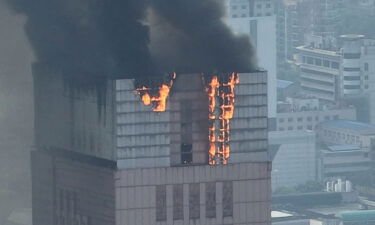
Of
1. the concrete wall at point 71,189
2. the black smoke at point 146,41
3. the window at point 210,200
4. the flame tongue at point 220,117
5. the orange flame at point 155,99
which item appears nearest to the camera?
the orange flame at point 155,99

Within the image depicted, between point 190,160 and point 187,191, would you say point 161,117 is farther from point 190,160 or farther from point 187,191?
point 187,191

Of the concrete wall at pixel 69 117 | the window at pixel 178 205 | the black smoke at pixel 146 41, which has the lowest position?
the window at pixel 178 205

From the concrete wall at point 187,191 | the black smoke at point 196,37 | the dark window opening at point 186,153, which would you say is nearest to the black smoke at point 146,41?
the black smoke at point 196,37

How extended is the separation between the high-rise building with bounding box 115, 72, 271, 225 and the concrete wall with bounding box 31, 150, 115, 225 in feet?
5.58

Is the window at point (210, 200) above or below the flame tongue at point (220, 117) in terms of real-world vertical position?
below

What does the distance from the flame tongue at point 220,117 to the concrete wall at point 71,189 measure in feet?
18.2

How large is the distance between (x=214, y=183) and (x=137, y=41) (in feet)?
29.6

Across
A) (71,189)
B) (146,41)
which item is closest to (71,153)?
(71,189)

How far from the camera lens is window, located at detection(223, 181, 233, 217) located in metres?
140

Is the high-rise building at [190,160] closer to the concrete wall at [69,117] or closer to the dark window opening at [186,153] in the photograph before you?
the dark window opening at [186,153]

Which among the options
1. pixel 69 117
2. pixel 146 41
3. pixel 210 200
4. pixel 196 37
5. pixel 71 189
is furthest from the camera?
pixel 69 117

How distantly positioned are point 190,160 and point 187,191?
172cm

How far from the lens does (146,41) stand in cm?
14212

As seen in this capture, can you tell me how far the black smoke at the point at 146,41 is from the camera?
141375mm
